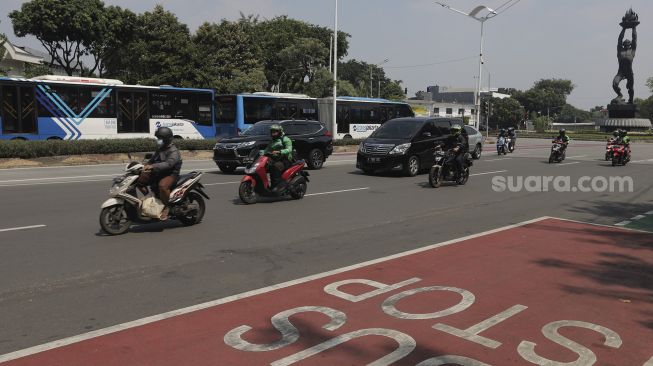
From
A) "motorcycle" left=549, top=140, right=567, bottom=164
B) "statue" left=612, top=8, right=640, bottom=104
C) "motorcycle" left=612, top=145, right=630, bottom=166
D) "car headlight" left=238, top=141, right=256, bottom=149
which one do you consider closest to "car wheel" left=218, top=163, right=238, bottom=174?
"car headlight" left=238, top=141, right=256, bottom=149

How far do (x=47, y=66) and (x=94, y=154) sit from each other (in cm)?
2749

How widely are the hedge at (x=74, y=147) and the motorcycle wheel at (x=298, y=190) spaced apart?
41.9ft

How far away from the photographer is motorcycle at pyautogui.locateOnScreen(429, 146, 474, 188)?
13867mm

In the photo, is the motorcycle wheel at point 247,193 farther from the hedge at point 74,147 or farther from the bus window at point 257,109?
the bus window at point 257,109

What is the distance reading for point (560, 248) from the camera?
23.7 feet

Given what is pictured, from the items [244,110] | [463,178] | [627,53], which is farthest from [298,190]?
[627,53]

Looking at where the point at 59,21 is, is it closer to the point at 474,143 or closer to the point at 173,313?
the point at 474,143

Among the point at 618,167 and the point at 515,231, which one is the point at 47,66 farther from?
the point at 515,231

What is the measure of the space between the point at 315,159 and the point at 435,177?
5.61 m

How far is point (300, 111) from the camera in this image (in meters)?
31.3

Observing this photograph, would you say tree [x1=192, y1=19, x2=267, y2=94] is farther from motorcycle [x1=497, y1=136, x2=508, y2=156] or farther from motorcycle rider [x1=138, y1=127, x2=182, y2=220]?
motorcycle rider [x1=138, y1=127, x2=182, y2=220]

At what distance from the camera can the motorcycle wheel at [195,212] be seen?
8.32 m

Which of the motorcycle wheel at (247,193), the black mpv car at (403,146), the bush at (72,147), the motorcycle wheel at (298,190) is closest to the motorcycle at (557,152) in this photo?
the black mpv car at (403,146)

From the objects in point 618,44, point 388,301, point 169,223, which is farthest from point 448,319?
point 618,44
